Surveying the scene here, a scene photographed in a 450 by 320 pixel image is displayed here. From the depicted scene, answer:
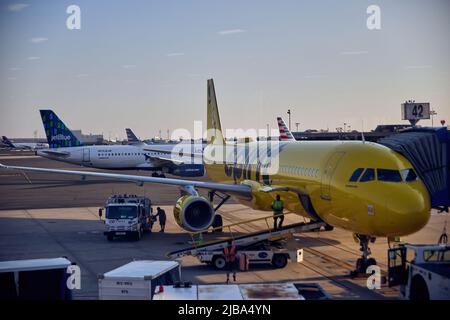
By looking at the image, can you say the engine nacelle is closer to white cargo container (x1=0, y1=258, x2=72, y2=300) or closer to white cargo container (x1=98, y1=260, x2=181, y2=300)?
white cargo container (x1=98, y1=260, x2=181, y2=300)

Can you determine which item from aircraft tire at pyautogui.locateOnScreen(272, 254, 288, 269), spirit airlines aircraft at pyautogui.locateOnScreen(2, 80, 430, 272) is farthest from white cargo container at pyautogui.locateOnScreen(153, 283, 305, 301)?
aircraft tire at pyautogui.locateOnScreen(272, 254, 288, 269)

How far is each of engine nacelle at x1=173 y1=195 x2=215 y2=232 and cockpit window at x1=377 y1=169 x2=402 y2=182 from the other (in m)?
10.3

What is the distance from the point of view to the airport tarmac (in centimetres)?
2288

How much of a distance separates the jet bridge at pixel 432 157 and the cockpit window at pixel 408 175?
1.04m

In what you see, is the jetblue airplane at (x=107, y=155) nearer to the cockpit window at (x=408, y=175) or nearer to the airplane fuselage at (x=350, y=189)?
the airplane fuselage at (x=350, y=189)

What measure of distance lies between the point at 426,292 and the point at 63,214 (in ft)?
98.4

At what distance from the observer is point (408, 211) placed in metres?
19.4

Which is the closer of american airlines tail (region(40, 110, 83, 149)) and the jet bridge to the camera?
the jet bridge

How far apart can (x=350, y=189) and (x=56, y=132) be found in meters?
57.4

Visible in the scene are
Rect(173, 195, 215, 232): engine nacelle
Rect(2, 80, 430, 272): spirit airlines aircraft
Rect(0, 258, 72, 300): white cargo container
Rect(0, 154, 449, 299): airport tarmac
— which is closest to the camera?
Rect(0, 258, 72, 300): white cargo container

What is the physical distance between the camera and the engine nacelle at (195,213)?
29.2 metres

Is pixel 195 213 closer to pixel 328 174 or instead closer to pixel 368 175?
pixel 328 174

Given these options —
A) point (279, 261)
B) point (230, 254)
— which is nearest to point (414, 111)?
point (279, 261)
